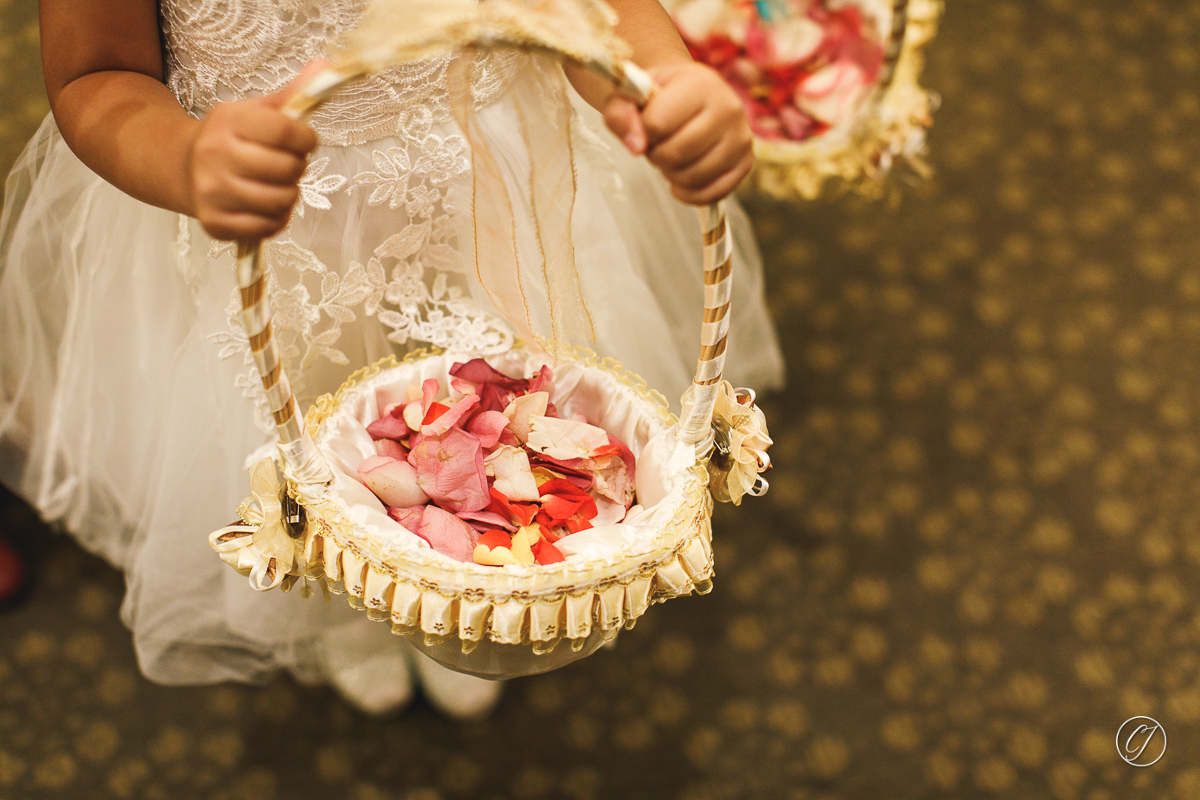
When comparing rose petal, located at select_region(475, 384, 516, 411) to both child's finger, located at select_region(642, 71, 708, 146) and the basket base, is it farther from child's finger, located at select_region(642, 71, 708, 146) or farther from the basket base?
child's finger, located at select_region(642, 71, 708, 146)

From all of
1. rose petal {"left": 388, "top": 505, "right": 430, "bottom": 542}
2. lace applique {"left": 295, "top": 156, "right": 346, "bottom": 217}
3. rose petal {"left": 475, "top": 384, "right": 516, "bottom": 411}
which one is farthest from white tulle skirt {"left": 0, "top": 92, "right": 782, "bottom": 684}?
rose petal {"left": 388, "top": 505, "right": 430, "bottom": 542}

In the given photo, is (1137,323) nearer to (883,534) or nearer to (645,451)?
(883,534)

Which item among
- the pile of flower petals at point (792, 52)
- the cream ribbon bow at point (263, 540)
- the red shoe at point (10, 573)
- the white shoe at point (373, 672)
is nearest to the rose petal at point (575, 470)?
the cream ribbon bow at point (263, 540)

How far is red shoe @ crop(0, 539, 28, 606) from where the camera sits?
1162 millimetres

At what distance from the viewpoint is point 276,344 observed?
0.57m

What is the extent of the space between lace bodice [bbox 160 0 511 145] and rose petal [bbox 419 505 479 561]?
365 millimetres

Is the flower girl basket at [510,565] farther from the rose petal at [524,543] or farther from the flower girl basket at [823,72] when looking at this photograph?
the flower girl basket at [823,72]

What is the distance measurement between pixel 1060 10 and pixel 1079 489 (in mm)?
1410

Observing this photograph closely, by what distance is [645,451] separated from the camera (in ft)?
2.36

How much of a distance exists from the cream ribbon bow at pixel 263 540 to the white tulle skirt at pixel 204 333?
227mm

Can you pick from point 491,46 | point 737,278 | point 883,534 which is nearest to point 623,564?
point 491,46

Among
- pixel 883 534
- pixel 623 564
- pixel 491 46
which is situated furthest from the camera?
pixel 883 534

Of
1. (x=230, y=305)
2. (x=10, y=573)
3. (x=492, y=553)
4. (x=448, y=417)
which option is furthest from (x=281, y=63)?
(x=10, y=573)

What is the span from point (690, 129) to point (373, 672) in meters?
0.89
